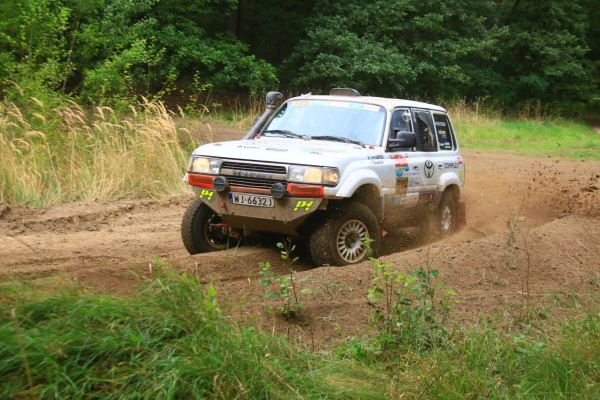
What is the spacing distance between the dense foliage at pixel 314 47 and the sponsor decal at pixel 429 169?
704 cm

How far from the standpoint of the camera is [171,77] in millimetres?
16250

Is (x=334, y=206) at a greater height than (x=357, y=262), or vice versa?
(x=334, y=206)

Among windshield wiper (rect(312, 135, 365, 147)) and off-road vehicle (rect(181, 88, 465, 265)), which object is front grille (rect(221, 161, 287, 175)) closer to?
off-road vehicle (rect(181, 88, 465, 265))

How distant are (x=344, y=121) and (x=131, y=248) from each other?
9.58 ft

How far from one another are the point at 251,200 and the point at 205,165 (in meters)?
0.71

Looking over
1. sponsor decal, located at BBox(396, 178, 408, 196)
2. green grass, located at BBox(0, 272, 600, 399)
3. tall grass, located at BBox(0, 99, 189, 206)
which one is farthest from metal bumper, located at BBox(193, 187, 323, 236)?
tall grass, located at BBox(0, 99, 189, 206)

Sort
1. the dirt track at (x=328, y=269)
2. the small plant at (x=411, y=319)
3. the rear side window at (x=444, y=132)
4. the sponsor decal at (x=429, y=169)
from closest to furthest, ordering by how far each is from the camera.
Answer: the small plant at (x=411, y=319), the dirt track at (x=328, y=269), the sponsor decal at (x=429, y=169), the rear side window at (x=444, y=132)

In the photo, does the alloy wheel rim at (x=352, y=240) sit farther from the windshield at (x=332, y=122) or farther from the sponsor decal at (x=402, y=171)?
the windshield at (x=332, y=122)

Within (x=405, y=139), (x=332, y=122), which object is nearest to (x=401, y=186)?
(x=405, y=139)

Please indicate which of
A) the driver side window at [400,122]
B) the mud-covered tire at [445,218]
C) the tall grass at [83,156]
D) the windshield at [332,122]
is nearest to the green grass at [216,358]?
the windshield at [332,122]

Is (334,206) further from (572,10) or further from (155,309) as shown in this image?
(572,10)

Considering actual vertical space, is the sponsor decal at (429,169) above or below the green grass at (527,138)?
above

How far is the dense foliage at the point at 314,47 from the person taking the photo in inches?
648

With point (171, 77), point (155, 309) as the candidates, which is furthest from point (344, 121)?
point (171, 77)
